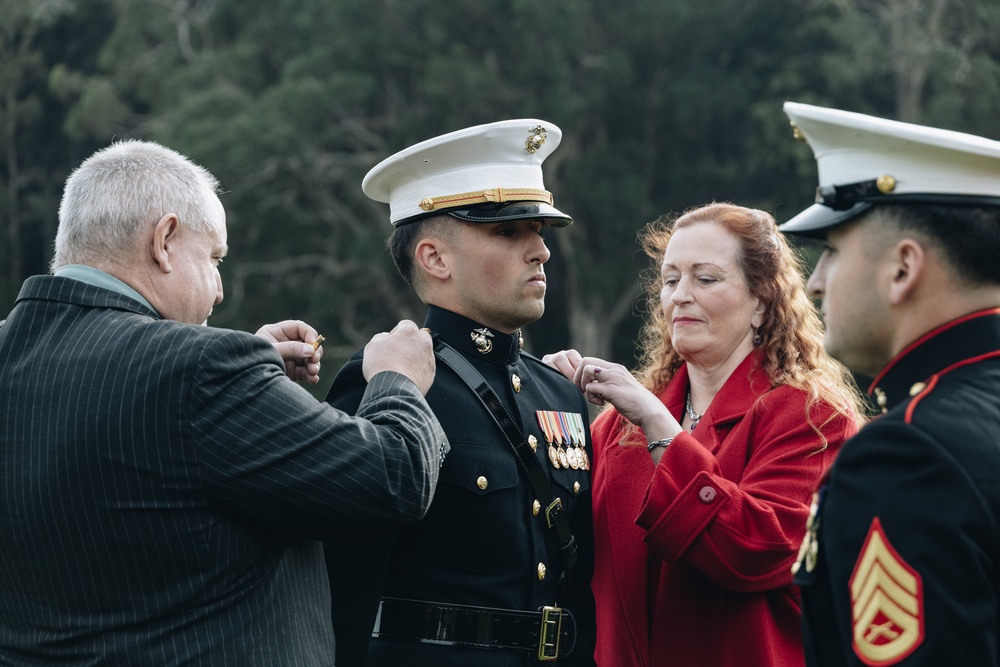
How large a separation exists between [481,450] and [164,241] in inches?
42.0

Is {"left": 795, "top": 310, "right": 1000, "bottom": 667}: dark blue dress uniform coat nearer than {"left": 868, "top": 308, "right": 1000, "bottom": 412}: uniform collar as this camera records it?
Yes

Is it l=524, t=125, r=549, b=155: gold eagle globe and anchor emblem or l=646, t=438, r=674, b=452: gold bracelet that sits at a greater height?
l=524, t=125, r=549, b=155: gold eagle globe and anchor emblem

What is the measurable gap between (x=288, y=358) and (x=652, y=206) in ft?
79.8

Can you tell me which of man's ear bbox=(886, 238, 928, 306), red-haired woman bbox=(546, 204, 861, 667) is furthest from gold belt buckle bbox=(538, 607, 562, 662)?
man's ear bbox=(886, 238, 928, 306)

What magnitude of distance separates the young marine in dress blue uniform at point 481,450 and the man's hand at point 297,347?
10cm

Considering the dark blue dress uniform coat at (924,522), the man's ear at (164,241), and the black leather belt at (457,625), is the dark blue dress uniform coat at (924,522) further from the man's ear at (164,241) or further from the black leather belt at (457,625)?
the man's ear at (164,241)

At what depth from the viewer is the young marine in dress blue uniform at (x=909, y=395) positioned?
2090mm

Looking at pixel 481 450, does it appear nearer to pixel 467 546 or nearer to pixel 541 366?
pixel 467 546

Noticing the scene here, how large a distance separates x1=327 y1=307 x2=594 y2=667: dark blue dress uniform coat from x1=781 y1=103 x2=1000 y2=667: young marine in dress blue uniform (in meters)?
1.12

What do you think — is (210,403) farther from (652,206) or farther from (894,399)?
(652,206)

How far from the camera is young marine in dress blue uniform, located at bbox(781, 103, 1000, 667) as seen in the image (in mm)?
2090

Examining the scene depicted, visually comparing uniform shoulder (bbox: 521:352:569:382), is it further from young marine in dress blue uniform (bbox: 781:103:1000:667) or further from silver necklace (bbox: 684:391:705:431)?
young marine in dress blue uniform (bbox: 781:103:1000:667)

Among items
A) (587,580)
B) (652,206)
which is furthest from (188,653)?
(652,206)

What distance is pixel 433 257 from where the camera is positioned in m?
3.70
